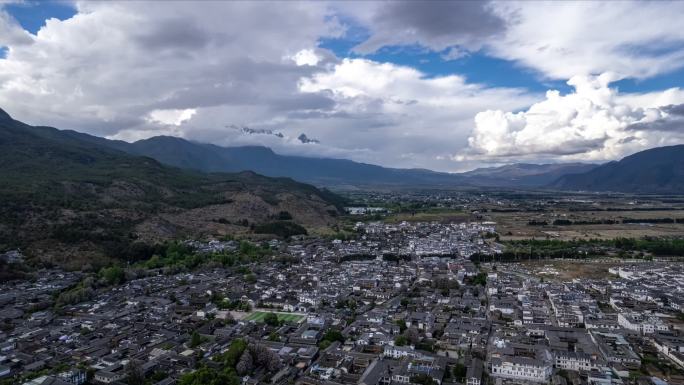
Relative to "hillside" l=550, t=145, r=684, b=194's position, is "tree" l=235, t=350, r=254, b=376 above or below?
below

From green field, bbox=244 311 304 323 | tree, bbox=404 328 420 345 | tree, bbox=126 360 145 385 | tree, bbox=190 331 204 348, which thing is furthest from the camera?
green field, bbox=244 311 304 323

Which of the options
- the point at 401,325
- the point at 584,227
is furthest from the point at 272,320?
the point at 584,227

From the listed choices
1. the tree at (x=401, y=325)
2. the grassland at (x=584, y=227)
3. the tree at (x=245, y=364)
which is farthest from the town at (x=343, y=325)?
the grassland at (x=584, y=227)

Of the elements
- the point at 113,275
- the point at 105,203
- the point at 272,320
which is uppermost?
the point at 105,203

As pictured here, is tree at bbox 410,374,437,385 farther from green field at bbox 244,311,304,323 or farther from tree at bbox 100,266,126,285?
tree at bbox 100,266,126,285

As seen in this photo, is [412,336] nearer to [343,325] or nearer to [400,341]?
[400,341]

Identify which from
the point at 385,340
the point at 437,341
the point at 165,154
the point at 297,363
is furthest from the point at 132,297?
the point at 165,154

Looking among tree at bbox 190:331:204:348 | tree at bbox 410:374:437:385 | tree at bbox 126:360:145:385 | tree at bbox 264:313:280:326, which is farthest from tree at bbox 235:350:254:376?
tree at bbox 410:374:437:385

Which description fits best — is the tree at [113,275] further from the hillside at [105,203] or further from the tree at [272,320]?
the tree at [272,320]

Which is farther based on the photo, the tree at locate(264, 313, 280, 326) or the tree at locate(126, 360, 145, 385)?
the tree at locate(264, 313, 280, 326)
